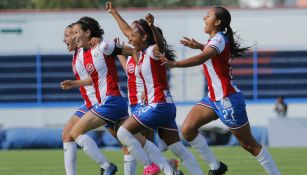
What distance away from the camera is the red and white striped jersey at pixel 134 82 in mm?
12445

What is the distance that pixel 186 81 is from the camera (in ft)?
115

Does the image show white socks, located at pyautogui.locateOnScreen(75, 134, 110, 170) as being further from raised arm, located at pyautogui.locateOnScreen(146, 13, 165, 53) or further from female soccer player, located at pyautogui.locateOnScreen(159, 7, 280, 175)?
raised arm, located at pyautogui.locateOnScreen(146, 13, 165, 53)

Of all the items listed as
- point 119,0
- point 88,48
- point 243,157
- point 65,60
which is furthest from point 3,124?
point 88,48

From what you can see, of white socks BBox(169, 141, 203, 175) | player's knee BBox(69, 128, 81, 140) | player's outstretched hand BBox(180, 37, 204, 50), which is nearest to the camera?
player's outstretched hand BBox(180, 37, 204, 50)

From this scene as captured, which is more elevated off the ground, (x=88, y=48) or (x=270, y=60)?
(x=88, y=48)

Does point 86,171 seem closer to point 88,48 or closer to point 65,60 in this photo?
point 88,48

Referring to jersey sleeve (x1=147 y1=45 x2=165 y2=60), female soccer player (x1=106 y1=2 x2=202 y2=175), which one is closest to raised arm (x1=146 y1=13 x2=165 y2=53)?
female soccer player (x1=106 y1=2 x2=202 y2=175)

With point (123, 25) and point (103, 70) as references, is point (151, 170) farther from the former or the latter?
point (123, 25)

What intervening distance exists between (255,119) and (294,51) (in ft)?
8.85

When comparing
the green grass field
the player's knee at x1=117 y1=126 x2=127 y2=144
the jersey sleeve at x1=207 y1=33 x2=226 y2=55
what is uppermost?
the jersey sleeve at x1=207 y1=33 x2=226 y2=55

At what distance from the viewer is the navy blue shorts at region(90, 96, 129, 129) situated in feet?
42.1

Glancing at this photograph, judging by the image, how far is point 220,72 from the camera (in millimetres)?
12305

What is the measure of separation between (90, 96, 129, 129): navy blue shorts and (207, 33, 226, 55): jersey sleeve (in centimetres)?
156

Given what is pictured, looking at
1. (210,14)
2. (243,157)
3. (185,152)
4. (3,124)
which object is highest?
(210,14)
